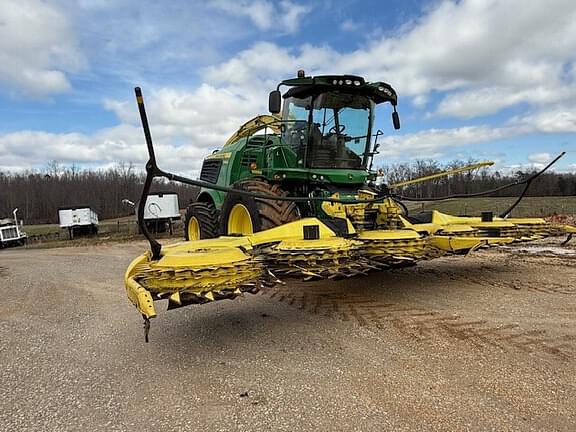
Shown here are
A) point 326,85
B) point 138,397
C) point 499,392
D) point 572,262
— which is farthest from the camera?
point 572,262

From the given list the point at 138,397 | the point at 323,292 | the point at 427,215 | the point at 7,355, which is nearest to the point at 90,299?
the point at 7,355

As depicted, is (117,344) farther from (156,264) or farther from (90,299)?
(90,299)

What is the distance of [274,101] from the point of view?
19.1 ft

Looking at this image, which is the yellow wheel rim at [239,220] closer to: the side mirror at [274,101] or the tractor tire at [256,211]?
the tractor tire at [256,211]

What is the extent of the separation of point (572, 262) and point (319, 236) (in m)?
5.53

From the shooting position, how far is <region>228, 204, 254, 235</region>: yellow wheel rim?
19.6 feet

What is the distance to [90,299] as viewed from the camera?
22.1ft

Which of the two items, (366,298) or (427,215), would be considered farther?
(427,215)

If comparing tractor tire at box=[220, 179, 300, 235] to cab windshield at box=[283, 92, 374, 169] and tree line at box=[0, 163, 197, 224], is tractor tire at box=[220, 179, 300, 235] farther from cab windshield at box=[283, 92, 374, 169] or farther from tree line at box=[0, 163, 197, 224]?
tree line at box=[0, 163, 197, 224]

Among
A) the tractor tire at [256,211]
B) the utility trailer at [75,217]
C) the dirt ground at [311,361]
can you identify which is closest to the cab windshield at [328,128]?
the tractor tire at [256,211]

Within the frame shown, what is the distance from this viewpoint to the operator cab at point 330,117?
6.16 meters

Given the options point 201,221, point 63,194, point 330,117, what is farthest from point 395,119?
point 63,194

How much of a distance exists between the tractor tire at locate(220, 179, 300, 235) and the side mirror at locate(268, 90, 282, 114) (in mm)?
981

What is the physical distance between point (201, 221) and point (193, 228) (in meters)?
0.55
